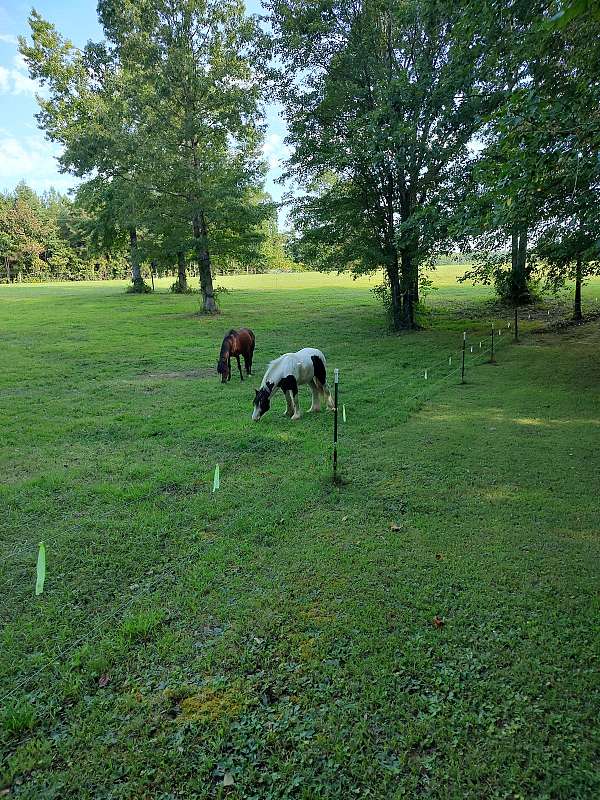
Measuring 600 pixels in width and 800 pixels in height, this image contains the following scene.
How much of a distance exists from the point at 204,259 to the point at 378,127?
11.5 meters

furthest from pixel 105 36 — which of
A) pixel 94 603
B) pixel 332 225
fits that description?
pixel 94 603

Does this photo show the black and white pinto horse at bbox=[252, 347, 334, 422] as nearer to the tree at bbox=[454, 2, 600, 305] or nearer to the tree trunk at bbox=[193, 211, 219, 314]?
the tree at bbox=[454, 2, 600, 305]

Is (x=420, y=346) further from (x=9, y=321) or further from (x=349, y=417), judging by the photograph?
(x=9, y=321)

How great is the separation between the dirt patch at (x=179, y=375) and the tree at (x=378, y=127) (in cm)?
675

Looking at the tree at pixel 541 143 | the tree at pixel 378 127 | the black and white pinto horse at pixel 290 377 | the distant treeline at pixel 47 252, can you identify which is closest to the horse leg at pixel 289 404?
the black and white pinto horse at pixel 290 377

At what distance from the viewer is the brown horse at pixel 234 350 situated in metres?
10.9

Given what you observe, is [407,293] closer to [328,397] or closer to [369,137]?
[369,137]

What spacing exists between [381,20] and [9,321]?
1932 cm

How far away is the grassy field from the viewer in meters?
2.50

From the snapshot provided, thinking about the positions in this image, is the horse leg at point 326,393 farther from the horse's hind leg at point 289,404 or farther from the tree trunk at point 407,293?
the tree trunk at point 407,293

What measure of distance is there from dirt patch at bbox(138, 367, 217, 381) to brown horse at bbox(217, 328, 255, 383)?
74cm

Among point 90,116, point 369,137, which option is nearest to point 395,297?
point 369,137

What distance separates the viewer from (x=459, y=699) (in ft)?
9.26

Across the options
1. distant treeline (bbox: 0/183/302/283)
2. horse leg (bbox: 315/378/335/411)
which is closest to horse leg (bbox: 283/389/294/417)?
horse leg (bbox: 315/378/335/411)
